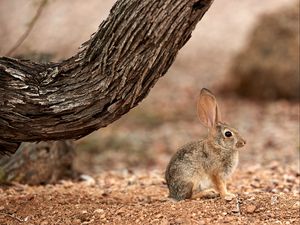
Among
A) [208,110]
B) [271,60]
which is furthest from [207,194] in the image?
[271,60]

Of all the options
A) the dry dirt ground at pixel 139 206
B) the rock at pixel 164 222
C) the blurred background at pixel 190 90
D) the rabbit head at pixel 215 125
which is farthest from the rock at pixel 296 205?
the blurred background at pixel 190 90

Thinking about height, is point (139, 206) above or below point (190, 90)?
below

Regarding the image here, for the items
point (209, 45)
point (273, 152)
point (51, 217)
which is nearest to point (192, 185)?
point (51, 217)

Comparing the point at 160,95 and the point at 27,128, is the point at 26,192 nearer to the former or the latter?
the point at 27,128

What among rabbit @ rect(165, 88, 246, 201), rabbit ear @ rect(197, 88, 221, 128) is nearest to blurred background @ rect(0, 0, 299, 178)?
rabbit ear @ rect(197, 88, 221, 128)

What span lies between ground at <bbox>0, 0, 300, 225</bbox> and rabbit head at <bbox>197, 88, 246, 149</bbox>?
18.2 inches

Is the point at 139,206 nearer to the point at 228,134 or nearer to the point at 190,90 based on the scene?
the point at 228,134

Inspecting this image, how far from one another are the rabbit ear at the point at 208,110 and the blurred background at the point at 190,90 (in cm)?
214

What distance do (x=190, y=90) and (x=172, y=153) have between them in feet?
13.7

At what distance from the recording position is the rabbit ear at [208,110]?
22.1 feet

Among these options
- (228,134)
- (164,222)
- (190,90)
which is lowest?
(164,222)

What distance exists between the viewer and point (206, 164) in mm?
6566

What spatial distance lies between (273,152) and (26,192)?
4.66 meters

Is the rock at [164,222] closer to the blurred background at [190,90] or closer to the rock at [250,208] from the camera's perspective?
the rock at [250,208]
